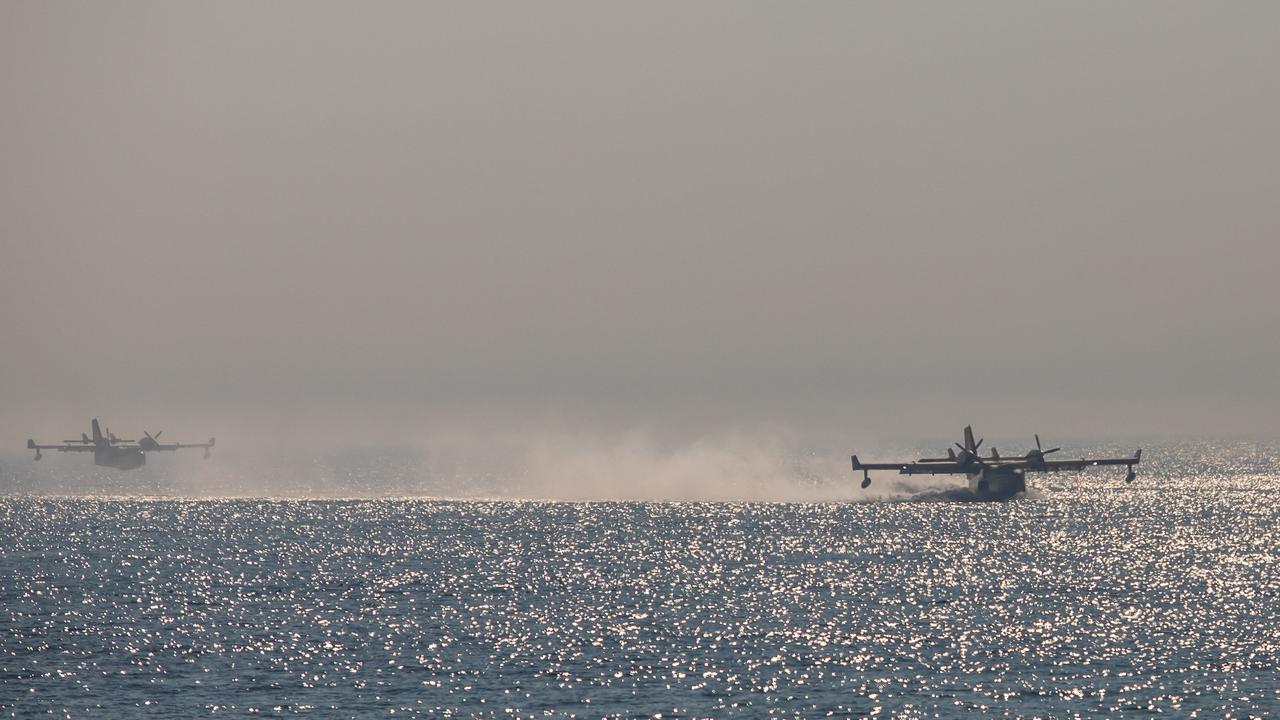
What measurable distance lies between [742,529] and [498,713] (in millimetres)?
106491

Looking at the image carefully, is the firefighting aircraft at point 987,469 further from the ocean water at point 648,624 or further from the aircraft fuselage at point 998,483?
the ocean water at point 648,624

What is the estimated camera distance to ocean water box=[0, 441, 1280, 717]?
72.9 m

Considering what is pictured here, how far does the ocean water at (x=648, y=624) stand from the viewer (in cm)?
7288

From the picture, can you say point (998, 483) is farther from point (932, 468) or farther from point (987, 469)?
point (932, 468)

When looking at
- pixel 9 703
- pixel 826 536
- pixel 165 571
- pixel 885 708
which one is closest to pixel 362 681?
pixel 9 703

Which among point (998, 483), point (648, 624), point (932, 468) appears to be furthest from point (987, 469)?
point (648, 624)

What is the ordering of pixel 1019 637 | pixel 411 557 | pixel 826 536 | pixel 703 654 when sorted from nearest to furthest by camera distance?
1. pixel 703 654
2. pixel 1019 637
3. pixel 411 557
4. pixel 826 536

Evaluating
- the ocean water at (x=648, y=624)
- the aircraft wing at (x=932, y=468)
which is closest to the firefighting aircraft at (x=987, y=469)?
the aircraft wing at (x=932, y=468)

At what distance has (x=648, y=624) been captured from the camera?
9812cm

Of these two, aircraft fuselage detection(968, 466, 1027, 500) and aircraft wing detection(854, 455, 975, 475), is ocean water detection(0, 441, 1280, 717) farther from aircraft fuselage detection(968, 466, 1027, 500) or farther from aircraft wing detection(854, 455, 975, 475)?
aircraft fuselage detection(968, 466, 1027, 500)

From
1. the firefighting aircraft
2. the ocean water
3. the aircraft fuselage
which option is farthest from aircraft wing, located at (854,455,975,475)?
the ocean water

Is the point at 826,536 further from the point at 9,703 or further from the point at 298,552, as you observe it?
the point at 9,703

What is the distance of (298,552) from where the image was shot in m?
151

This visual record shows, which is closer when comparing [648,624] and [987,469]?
[648,624]
